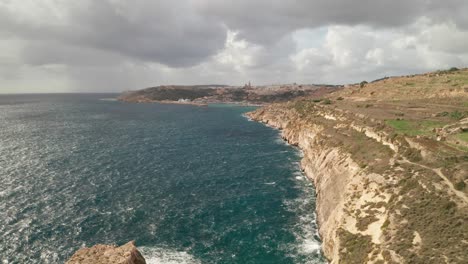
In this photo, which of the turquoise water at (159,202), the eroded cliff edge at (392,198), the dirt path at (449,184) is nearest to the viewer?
the eroded cliff edge at (392,198)

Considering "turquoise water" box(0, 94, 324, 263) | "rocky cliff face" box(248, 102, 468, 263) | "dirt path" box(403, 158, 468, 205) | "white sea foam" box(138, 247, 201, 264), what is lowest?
"white sea foam" box(138, 247, 201, 264)

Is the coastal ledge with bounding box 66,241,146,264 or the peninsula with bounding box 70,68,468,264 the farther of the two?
the coastal ledge with bounding box 66,241,146,264

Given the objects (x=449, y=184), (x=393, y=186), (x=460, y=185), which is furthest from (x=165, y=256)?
(x=460, y=185)

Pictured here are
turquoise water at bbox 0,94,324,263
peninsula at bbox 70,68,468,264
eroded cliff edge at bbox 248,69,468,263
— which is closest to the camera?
eroded cliff edge at bbox 248,69,468,263

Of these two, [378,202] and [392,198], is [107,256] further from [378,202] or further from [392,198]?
[392,198]

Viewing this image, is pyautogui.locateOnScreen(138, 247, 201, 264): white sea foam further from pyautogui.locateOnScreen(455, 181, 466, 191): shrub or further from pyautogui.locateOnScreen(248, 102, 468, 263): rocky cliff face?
pyautogui.locateOnScreen(455, 181, 466, 191): shrub

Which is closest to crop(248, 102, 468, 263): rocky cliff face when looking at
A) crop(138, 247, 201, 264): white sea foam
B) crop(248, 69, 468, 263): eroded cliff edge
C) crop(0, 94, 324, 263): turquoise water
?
crop(248, 69, 468, 263): eroded cliff edge

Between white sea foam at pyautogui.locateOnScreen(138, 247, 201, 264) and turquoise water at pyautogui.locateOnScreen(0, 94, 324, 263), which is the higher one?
turquoise water at pyautogui.locateOnScreen(0, 94, 324, 263)

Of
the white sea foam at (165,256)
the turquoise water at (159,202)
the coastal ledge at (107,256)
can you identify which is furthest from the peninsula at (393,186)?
the white sea foam at (165,256)

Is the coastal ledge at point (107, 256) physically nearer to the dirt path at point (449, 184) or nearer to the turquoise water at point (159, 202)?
the turquoise water at point (159, 202)

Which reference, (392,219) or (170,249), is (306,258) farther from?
(170,249)
